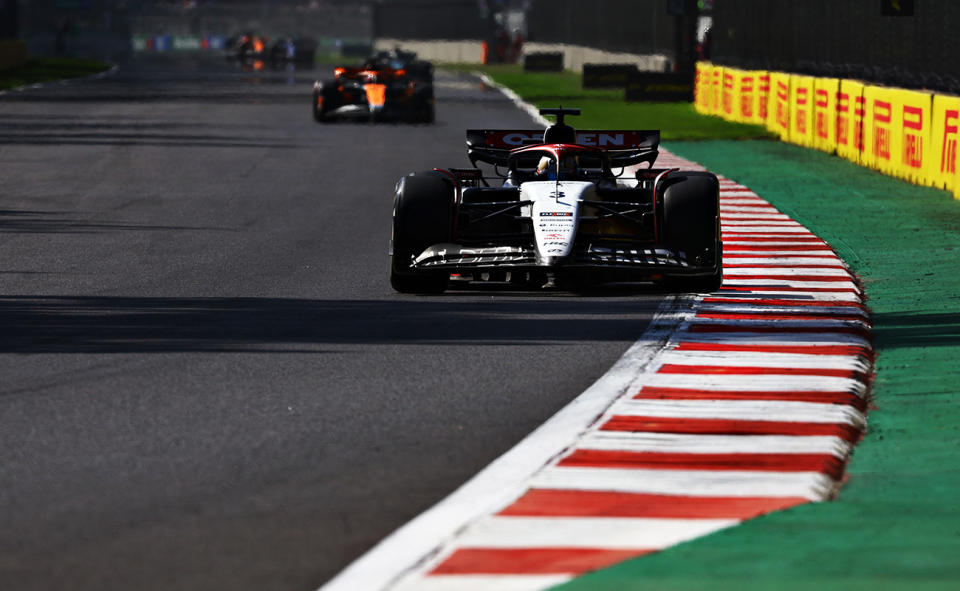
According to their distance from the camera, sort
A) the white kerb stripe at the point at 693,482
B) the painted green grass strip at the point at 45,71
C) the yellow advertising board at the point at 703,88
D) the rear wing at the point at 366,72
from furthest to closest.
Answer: the painted green grass strip at the point at 45,71 < the yellow advertising board at the point at 703,88 < the rear wing at the point at 366,72 < the white kerb stripe at the point at 693,482

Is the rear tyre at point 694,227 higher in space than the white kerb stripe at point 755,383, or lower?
higher

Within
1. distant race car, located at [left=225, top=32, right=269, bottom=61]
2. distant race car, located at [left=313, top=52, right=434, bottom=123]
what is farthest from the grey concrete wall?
distant race car, located at [left=313, top=52, right=434, bottom=123]

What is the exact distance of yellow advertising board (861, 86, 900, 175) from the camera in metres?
22.4

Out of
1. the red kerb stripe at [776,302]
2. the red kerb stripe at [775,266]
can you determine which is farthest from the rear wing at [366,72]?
the red kerb stripe at [776,302]

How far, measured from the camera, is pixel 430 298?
39.9 feet

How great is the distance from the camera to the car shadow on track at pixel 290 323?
10227 mm

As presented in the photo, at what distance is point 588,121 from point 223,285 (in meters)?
24.2

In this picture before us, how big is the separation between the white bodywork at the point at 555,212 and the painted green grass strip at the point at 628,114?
19238 mm

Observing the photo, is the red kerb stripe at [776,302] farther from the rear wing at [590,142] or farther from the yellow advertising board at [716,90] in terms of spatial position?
the yellow advertising board at [716,90]

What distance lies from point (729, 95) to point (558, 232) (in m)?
26.1

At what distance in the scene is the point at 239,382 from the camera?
903 cm

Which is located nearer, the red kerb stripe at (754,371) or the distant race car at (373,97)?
the red kerb stripe at (754,371)

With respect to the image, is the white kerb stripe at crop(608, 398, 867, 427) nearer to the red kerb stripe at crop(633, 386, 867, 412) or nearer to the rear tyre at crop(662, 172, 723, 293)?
the red kerb stripe at crop(633, 386, 867, 412)

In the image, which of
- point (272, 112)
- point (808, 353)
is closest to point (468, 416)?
point (808, 353)
